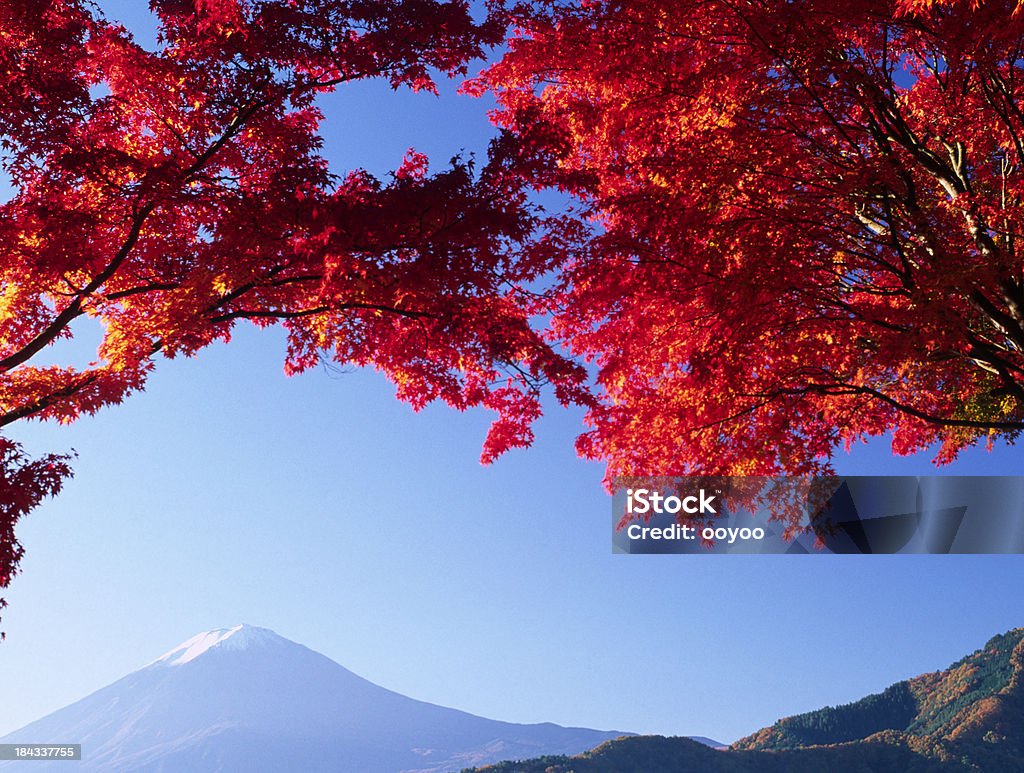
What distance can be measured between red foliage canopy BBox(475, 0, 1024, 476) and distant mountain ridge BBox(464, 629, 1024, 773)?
53.2m

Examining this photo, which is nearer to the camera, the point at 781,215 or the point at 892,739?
the point at 781,215

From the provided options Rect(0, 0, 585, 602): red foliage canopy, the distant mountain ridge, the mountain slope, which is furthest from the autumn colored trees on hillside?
the mountain slope

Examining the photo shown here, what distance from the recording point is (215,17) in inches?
311

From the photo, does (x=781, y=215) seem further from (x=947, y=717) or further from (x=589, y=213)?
(x=947, y=717)

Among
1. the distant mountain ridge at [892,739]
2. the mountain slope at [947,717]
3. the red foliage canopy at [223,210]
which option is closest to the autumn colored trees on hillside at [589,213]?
the red foliage canopy at [223,210]

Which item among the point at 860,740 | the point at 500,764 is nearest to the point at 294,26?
the point at 500,764

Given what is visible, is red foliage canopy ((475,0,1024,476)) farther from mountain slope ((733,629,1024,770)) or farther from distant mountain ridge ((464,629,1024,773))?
mountain slope ((733,629,1024,770))

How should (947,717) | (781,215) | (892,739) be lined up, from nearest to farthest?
(781,215) → (892,739) → (947,717)

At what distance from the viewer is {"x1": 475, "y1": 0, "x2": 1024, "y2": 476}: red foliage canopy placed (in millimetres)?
7500

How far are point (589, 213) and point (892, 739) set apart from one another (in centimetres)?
7110

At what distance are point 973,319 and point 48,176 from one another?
31.0 feet

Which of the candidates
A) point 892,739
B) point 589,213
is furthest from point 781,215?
point 892,739

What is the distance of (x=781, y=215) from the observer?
25.6 ft

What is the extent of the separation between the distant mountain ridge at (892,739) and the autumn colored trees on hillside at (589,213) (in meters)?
53.5
